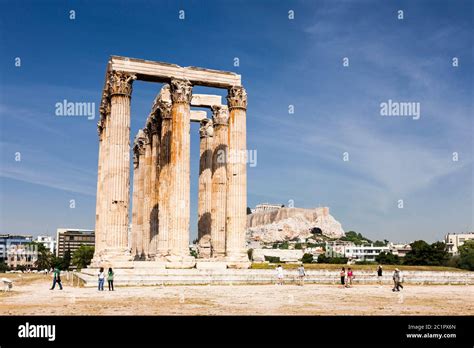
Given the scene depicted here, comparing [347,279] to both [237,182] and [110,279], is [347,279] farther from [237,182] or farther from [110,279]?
[110,279]

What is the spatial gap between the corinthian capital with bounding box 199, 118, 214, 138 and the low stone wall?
65.9 feet

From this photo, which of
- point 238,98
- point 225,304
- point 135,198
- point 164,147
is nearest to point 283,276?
point 225,304

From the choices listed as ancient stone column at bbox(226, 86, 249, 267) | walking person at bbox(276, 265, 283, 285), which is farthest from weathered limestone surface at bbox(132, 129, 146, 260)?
walking person at bbox(276, 265, 283, 285)

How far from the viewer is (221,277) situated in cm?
4041

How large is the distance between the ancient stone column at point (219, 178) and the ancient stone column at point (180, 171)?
379 inches

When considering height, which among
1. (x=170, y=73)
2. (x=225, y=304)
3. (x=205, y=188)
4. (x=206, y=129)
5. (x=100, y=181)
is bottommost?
(x=225, y=304)

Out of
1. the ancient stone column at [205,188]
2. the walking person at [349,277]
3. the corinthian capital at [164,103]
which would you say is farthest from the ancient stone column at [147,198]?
the walking person at [349,277]

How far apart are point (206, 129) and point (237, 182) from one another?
13.1 metres

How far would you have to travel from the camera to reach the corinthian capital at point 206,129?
59062mm

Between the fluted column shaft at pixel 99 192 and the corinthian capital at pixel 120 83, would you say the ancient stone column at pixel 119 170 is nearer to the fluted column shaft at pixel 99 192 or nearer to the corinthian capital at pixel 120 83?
the corinthian capital at pixel 120 83

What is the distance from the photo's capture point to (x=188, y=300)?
27234 millimetres
